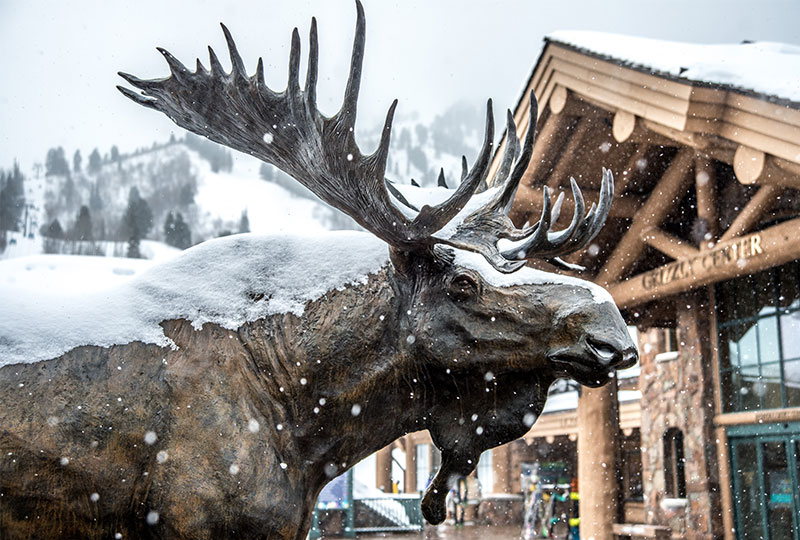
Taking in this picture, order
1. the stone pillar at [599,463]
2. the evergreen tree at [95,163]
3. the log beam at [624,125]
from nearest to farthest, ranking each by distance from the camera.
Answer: the log beam at [624,125] < the stone pillar at [599,463] < the evergreen tree at [95,163]

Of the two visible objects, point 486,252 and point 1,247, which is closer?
point 486,252

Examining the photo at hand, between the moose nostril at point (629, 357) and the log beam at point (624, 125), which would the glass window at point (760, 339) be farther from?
the moose nostril at point (629, 357)

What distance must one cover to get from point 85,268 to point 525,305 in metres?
1.62

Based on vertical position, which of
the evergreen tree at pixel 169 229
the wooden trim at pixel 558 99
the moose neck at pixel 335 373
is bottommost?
the moose neck at pixel 335 373

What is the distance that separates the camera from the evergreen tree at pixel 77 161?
276 feet

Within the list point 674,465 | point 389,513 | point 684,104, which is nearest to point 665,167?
point 684,104

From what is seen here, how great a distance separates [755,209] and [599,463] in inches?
159

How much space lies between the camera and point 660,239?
9148 millimetres

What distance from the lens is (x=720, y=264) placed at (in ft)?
26.6

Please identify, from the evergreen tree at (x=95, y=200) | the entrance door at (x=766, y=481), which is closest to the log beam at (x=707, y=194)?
the entrance door at (x=766, y=481)

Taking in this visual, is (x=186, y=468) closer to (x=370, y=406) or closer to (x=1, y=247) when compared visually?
(x=370, y=406)

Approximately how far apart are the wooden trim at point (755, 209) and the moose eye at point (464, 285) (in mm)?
6002

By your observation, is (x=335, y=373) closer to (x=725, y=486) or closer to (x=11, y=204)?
(x=725, y=486)

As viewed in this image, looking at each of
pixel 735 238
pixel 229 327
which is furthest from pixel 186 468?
pixel 735 238
